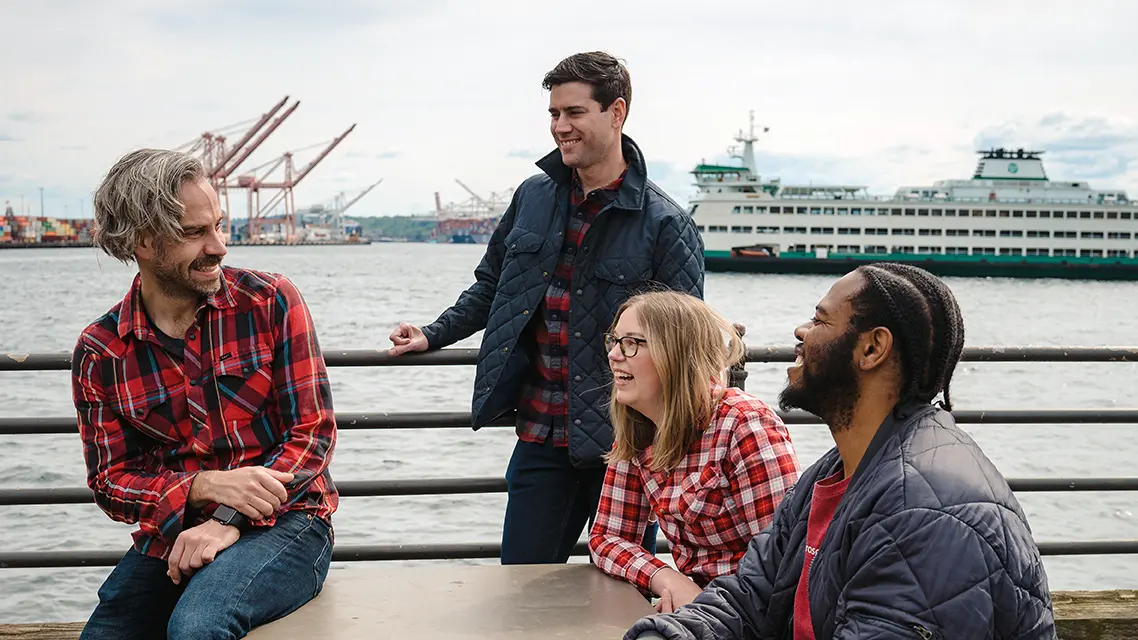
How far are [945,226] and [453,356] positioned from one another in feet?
224

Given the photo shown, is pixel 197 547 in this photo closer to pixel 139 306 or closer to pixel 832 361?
pixel 139 306

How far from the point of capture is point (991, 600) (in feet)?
5.38

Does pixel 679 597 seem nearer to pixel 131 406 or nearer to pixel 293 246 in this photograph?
pixel 131 406

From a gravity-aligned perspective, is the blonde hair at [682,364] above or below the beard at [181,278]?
below

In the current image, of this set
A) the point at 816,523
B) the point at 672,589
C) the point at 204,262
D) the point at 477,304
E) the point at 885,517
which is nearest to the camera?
the point at 885,517

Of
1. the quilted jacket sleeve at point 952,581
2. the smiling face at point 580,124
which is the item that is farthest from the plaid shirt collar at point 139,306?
the quilted jacket sleeve at point 952,581

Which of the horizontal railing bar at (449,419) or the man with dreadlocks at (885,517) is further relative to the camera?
the horizontal railing bar at (449,419)

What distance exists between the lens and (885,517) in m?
1.74

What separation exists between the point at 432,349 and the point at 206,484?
1.07 meters

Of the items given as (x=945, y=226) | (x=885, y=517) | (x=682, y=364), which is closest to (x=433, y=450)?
(x=682, y=364)

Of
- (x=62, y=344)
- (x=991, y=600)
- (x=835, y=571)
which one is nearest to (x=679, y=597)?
(x=835, y=571)

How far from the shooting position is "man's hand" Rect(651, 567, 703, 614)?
8.13 feet

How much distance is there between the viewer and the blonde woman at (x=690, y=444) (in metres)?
2.57

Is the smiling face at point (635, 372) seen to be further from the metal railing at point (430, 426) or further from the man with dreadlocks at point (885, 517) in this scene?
the metal railing at point (430, 426)
